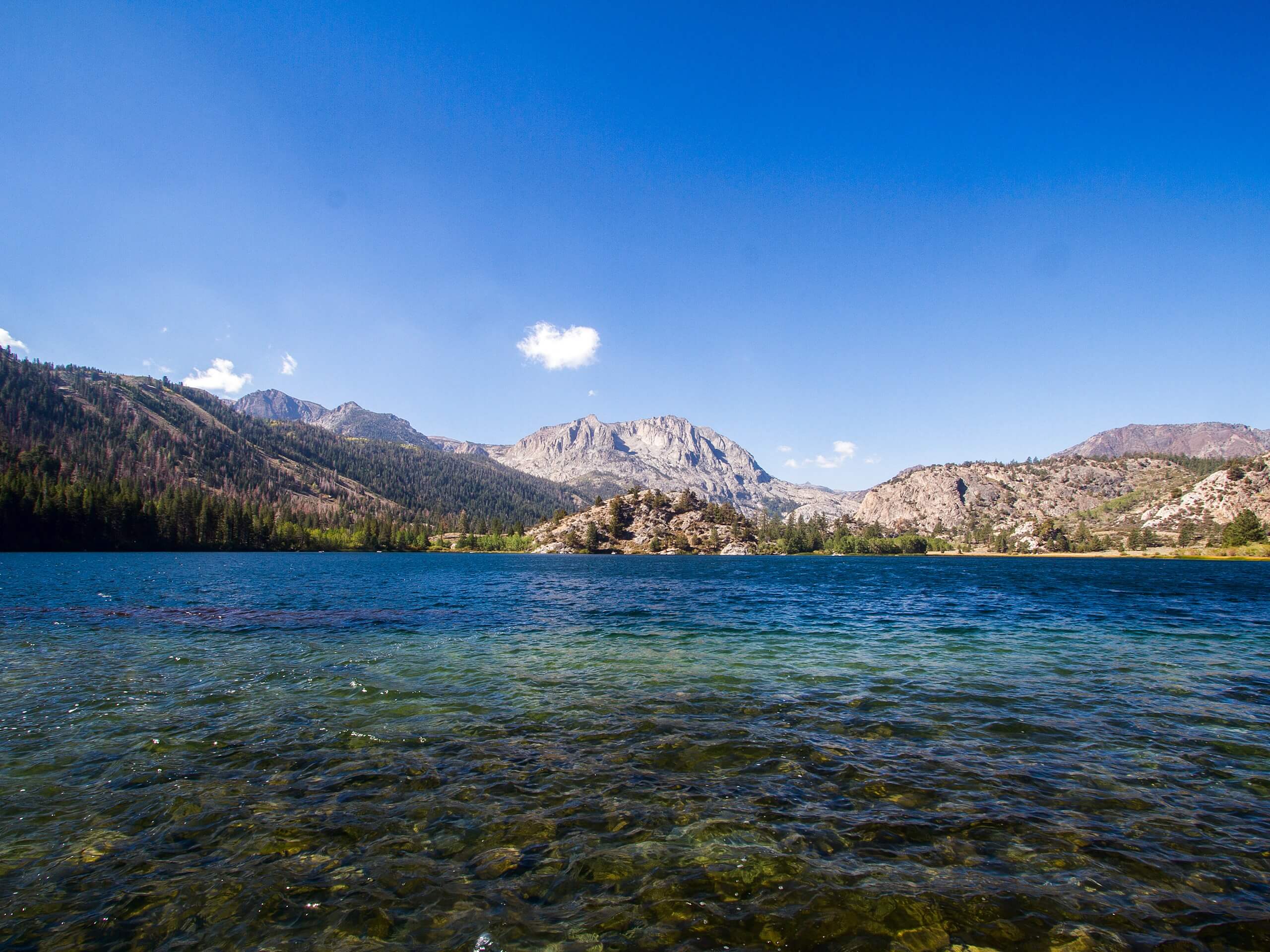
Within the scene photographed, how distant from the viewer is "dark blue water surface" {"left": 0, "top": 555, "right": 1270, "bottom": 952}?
848 cm

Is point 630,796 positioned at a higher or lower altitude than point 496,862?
lower

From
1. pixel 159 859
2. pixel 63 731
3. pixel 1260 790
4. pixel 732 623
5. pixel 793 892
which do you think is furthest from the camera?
pixel 732 623

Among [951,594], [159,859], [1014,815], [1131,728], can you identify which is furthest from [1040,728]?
[951,594]

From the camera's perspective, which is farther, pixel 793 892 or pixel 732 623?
pixel 732 623

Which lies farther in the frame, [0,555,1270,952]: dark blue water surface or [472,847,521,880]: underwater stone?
[472,847,521,880]: underwater stone

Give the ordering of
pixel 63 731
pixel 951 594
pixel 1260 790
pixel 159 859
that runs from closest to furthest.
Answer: pixel 159 859 < pixel 1260 790 < pixel 63 731 < pixel 951 594

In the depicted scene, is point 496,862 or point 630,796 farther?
point 630,796

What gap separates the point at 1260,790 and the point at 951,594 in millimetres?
67101

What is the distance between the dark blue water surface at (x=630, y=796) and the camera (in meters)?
8.48

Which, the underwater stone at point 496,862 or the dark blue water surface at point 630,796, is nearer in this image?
the dark blue water surface at point 630,796

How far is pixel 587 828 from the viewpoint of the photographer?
11320mm

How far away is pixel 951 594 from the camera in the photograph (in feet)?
243

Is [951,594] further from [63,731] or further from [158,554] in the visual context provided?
[158,554]

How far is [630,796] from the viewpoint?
12.9m
